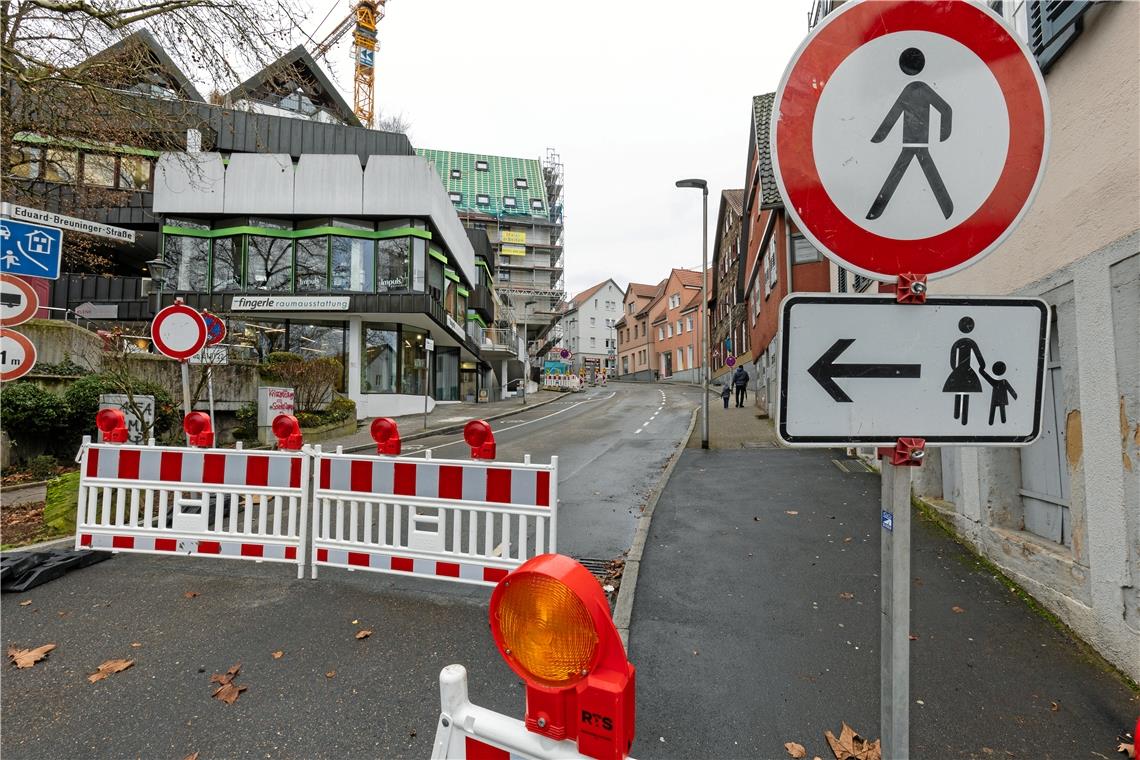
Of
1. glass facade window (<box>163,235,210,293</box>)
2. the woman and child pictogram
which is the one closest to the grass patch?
the woman and child pictogram

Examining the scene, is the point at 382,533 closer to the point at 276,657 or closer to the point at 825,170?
the point at 276,657

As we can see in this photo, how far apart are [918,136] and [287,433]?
5.03 meters

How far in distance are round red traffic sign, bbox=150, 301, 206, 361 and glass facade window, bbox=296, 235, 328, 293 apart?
1621 centimetres

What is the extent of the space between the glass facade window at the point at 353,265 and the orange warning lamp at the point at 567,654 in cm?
2179

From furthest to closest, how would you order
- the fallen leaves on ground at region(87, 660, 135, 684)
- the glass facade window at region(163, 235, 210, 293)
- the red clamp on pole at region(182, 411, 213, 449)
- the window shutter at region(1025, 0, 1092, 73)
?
the glass facade window at region(163, 235, 210, 293) → the red clamp on pole at region(182, 411, 213, 449) → the window shutter at region(1025, 0, 1092, 73) → the fallen leaves on ground at region(87, 660, 135, 684)

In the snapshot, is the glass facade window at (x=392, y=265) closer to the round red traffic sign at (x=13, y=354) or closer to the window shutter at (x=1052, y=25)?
the round red traffic sign at (x=13, y=354)

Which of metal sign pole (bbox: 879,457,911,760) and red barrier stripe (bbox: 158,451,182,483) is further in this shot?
red barrier stripe (bbox: 158,451,182,483)

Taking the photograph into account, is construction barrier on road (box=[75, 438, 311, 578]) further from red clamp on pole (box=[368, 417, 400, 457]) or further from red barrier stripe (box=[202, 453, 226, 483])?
red clamp on pole (box=[368, 417, 400, 457])

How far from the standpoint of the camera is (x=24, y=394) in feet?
32.5

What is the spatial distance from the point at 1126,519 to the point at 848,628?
162 cm

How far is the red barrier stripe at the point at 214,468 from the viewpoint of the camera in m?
4.52

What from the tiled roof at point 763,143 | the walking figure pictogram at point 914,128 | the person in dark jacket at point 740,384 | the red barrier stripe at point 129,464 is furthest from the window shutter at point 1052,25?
the person in dark jacket at point 740,384

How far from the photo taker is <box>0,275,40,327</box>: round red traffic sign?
4.91m

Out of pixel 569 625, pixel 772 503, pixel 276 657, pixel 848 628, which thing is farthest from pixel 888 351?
pixel 772 503
